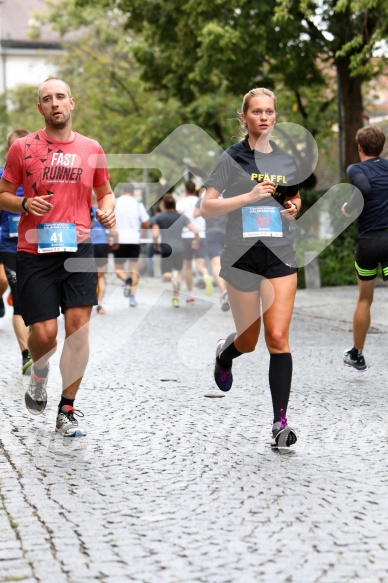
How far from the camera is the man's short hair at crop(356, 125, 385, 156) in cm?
840

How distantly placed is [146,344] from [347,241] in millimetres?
10397

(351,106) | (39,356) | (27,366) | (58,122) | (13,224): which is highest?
(351,106)

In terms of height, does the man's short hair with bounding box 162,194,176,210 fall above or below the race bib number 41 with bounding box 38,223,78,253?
above

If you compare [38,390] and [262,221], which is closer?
→ [262,221]

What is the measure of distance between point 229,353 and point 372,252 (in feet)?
7.51

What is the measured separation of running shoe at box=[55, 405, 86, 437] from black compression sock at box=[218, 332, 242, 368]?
1.00 meters

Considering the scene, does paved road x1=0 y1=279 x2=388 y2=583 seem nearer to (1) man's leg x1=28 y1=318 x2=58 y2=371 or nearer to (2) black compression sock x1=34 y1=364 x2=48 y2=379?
(2) black compression sock x1=34 y1=364 x2=48 y2=379

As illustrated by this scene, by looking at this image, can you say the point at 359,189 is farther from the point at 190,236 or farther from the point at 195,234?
the point at 190,236

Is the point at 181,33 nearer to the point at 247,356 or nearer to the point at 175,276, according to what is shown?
the point at 175,276

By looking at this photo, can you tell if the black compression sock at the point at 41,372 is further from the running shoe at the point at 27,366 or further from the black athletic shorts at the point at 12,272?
the black athletic shorts at the point at 12,272

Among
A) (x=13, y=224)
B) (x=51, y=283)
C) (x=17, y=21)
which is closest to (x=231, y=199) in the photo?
(x=51, y=283)

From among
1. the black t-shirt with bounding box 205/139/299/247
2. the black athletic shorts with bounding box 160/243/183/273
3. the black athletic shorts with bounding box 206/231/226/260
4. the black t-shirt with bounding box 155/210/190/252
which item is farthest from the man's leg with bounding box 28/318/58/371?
the black athletic shorts with bounding box 160/243/183/273

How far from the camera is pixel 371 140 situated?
842 centimetres

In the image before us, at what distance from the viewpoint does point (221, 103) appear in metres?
28.8
